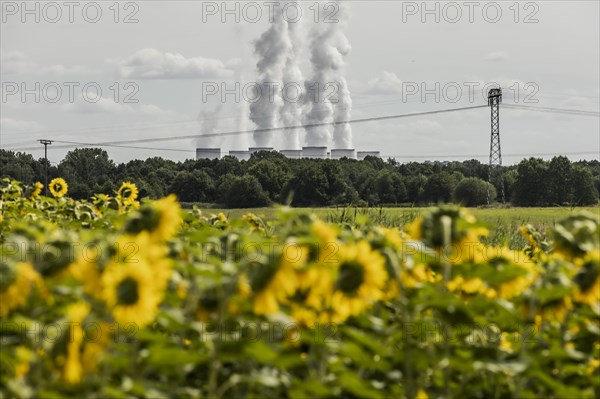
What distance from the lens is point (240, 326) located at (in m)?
3.29

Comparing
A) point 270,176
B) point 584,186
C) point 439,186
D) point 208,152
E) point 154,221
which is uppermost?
point 208,152

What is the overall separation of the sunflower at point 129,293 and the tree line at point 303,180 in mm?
83090

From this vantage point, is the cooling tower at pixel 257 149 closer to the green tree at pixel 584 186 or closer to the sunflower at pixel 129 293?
the green tree at pixel 584 186

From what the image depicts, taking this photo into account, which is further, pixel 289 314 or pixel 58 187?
pixel 58 187

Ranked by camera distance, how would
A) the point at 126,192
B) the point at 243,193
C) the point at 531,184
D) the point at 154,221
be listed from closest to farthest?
the point at 154,221 → the point at 126,192 → the point at 243,193 → the point at 531,184

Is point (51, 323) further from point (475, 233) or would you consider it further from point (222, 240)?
point (475, 233)

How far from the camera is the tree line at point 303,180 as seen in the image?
97.9 metres

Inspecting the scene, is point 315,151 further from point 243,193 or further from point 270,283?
point 270,283

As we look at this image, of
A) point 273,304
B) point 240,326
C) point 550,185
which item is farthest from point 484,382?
point 550,185

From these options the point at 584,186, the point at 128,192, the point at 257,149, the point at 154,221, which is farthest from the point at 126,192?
the point at 257,149

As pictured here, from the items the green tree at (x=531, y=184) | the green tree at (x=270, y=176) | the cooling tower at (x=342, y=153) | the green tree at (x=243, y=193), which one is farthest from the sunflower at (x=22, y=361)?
the cooling tower at (x=342, y=153)

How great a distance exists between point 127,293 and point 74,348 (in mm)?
204

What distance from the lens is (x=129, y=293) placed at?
251 centimetres

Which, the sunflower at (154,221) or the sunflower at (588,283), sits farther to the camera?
the sunflower at (588,283)
